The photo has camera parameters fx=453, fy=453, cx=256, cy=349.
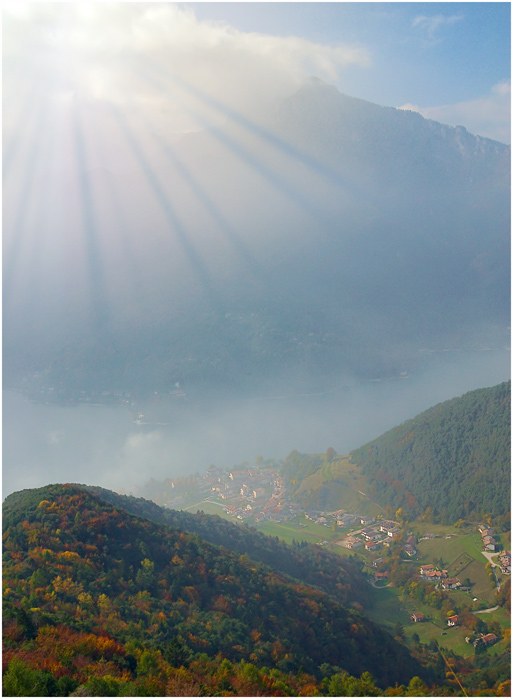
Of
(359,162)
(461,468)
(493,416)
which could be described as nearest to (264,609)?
(461,468)

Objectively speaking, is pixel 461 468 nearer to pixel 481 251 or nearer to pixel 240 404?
pixel 240 404

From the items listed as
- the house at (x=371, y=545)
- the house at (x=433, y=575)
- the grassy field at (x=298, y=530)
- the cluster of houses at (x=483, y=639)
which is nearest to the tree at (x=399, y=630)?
the cluster of houses at (x=483, y=639)

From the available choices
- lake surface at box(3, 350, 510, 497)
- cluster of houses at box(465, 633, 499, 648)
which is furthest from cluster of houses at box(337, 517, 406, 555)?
lake surface at box(3, 350, 510, 497)

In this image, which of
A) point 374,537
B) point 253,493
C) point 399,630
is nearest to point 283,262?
point 253,493

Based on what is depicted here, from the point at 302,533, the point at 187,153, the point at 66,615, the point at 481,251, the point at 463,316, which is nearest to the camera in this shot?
the point at 66,615

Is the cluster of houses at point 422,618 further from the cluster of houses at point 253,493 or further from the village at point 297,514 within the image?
the cluster of houses at point 253,493

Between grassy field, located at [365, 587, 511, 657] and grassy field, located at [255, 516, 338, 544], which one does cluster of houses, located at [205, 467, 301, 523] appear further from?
grassy field, located at [365, 587, 511, 657]
